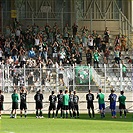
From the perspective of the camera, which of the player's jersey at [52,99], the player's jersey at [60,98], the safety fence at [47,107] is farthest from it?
the safety fence at [47,107]

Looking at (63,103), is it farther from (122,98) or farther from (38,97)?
(122,98)

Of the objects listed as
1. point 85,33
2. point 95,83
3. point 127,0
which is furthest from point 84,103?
point 127,0

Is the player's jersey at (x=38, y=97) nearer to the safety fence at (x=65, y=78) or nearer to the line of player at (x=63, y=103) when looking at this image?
the line of player at (x=63, y=103)

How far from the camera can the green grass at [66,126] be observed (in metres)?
32.9

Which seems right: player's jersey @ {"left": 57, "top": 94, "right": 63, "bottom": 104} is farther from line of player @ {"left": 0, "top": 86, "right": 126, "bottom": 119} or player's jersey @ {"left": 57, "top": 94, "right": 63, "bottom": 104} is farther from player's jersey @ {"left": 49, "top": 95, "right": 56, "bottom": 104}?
player's jersey @ {"left": 49, "top": 95, "right": 56, "bottom": 104}

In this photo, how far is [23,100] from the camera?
43.8 meters

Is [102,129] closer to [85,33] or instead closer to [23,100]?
[23,100]

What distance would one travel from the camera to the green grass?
1296 inches

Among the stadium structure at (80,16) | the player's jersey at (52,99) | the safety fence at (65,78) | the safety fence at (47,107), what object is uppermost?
the stadium structure at (80,16)

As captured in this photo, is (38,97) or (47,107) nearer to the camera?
(38,97)

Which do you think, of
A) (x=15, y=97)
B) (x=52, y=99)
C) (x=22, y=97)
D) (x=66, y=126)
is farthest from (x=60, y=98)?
(x=66, y=126)

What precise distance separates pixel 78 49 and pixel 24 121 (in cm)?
1633

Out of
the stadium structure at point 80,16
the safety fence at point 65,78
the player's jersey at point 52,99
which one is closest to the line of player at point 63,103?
the player's jersey at point 52,99

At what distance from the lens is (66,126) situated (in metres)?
35.7
